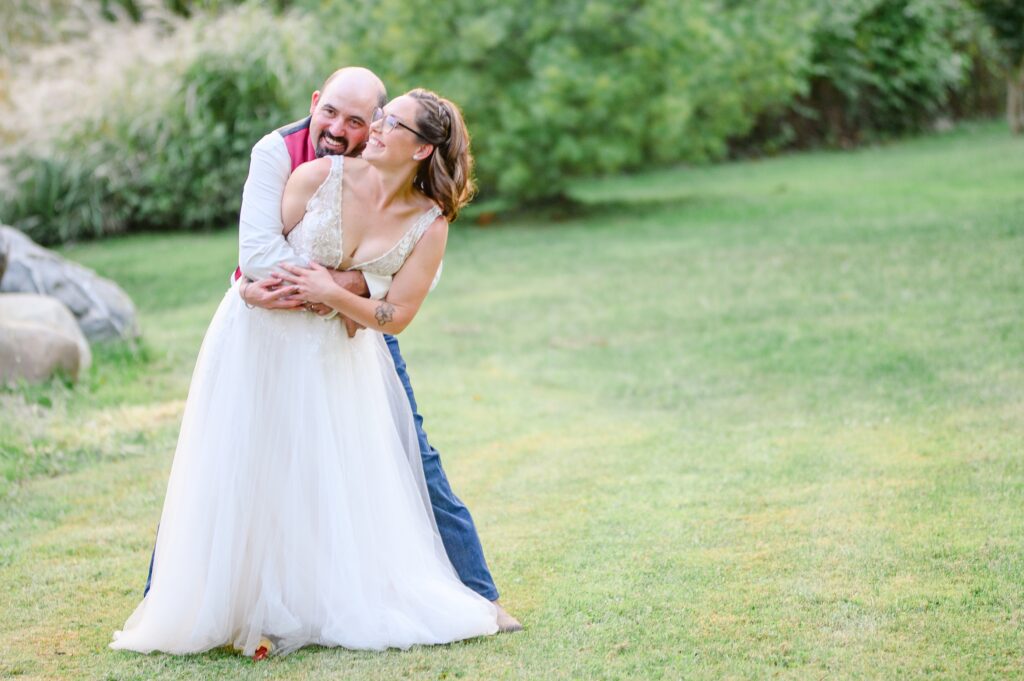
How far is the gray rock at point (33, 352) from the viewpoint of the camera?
23.2ft

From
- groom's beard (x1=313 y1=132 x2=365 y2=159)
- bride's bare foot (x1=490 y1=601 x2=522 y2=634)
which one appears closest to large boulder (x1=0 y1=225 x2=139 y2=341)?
groom's beard (x1=313 y1=132 x2=365 y2=159)

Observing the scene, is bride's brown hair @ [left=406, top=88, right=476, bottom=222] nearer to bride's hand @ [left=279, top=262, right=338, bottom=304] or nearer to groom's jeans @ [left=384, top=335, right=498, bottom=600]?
bride's hand @ [left=279, top=262, right=338, bottom=304]

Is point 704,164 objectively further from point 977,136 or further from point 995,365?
point 995,365

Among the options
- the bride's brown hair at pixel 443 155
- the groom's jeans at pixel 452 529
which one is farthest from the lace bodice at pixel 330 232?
the groom's jeans at pixel 452 529

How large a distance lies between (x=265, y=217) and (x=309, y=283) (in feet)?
0.77

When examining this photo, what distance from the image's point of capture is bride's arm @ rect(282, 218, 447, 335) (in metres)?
3.56

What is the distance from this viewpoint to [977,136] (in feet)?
65.6

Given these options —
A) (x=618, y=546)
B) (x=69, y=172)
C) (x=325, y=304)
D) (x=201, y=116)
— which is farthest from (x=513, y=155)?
(x=325, y=304)

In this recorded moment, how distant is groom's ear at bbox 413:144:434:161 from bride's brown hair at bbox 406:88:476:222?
2 centimetres

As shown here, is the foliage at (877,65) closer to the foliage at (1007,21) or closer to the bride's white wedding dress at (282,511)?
the foliage at (1007,21)

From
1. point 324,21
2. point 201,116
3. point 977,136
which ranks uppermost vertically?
point 324,21

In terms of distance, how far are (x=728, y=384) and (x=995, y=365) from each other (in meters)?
1.41

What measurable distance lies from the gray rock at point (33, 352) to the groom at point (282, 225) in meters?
3.74

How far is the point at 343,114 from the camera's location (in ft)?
12.1
